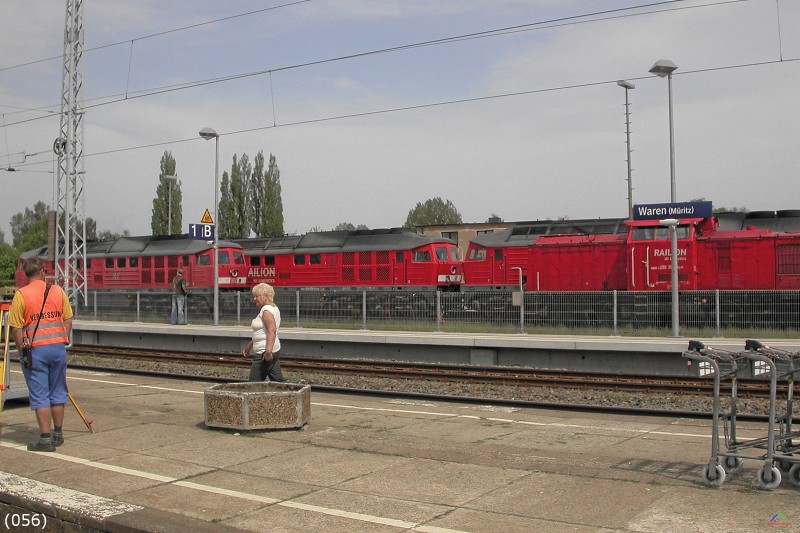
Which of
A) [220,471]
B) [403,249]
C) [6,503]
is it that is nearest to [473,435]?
[220,471]

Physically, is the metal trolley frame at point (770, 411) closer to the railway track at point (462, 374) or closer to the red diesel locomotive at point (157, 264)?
the railway track at point (462, 374)

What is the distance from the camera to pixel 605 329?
19.0 m

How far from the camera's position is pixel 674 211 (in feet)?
70.8

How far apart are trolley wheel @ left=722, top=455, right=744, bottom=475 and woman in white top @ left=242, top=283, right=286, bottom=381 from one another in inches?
203

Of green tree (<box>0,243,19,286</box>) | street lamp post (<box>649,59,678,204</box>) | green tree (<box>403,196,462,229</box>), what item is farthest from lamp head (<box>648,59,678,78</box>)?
green tree (<box>403,196,462,229</box>)

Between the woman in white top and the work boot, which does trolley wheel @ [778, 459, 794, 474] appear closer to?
the woman in white top

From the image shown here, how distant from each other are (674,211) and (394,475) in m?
16.9

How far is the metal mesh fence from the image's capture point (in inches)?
699

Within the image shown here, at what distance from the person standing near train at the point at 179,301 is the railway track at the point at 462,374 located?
3.88m

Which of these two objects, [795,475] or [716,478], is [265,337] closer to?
[716,478]

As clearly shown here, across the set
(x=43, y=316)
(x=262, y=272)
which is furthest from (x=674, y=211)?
(x=43, y=316)

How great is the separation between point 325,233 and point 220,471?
80.9 feet

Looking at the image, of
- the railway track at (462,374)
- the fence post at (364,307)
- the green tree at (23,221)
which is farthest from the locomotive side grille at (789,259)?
the green tree at (23,221)

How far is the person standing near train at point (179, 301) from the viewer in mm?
24938
